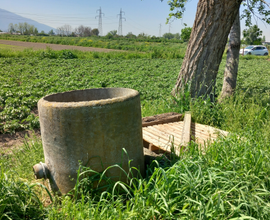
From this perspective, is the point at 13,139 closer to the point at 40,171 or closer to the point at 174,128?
the point at 40,171

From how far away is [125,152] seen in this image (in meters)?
2.47

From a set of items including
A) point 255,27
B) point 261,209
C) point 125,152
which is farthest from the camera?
point 255,27

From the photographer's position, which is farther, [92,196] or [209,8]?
[209,8]

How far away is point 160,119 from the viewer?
4730 mm

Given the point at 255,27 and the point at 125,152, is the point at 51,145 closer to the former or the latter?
the point at 125,152

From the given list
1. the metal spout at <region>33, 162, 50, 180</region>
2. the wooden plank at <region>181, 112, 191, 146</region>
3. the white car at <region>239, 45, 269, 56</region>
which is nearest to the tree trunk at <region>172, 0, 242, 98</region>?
the wooden plank at <region>181, 112, 191, 146</region>

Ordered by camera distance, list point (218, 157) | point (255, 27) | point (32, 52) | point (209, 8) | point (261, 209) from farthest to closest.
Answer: point (32, 52), point (255, 27), point (209, 8), point (218, 157), point (261, 209)

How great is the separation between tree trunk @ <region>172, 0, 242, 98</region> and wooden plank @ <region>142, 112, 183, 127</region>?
877 mm

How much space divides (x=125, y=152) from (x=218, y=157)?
110cm

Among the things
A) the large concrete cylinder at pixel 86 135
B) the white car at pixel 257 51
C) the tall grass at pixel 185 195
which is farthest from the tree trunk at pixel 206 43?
the white car at pixel 257 51

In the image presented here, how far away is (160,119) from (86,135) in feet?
8.49

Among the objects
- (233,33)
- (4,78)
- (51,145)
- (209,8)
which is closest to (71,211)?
(51,145)

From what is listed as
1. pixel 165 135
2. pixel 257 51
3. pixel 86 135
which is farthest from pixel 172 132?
pixel 257 51

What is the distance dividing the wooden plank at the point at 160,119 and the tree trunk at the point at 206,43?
2.88 feet
